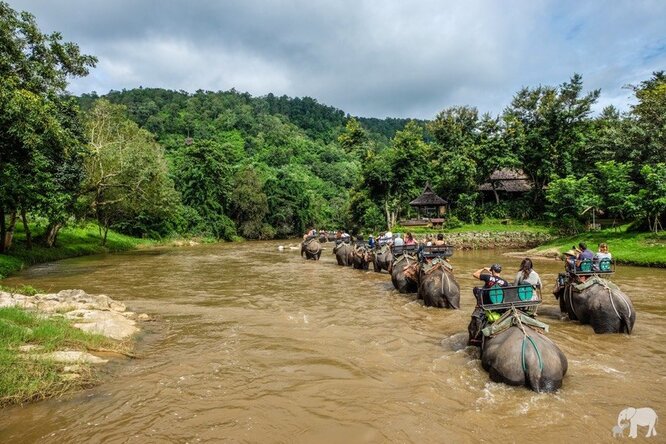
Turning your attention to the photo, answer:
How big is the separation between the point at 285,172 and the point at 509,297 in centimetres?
6104

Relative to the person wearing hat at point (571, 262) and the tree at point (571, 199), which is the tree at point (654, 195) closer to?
the tree at point (571, 199)

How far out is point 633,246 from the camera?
2597cm

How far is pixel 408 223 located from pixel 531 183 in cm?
1488

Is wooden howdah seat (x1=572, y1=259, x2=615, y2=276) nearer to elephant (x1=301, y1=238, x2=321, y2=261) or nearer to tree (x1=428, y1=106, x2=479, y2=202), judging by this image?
elephant (x1=301, y1=238, x2=321, y2=261)

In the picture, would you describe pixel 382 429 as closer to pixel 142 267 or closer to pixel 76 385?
pixel 76 385

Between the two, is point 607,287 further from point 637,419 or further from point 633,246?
point 633,246

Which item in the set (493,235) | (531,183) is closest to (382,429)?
(493,235)

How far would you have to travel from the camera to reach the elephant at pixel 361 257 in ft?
78.5

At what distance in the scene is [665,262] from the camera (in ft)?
73.4

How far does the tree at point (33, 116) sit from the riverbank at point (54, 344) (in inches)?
358

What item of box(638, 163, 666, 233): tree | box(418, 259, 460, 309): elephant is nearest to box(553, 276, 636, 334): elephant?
box(418, 259, 460, 309): elephant

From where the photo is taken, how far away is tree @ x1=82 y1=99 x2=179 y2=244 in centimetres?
3288

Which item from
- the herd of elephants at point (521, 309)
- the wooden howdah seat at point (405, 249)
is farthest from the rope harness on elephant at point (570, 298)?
the wooden howdah seat at point (405, 249)

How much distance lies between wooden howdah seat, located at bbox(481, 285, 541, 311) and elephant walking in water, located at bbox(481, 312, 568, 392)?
1.54 feet
